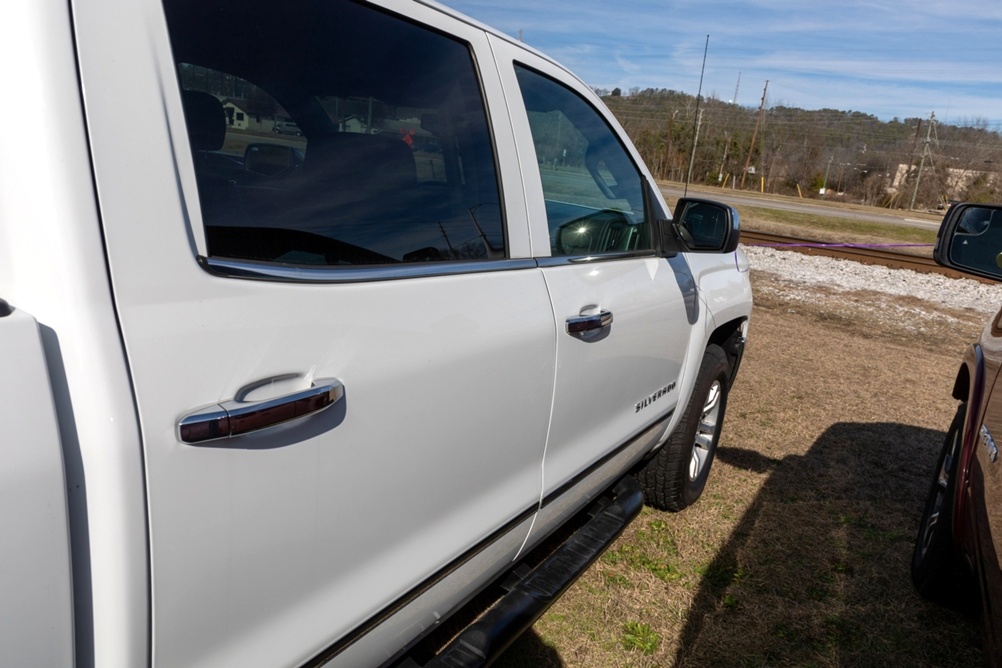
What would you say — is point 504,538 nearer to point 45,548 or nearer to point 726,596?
point 45,548

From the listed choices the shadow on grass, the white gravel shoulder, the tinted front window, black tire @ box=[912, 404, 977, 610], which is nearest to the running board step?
the shadow on grass

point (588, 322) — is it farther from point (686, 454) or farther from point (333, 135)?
point (686, 454)

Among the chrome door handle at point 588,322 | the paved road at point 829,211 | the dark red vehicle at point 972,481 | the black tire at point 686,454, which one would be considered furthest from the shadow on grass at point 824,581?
the paved road at point 829,211

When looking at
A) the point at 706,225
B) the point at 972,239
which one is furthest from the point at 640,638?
the point at 972,239

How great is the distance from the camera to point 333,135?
1573 millimetres

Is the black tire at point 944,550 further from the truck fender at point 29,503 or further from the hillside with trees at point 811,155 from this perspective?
the hillside with trees at point 811,155

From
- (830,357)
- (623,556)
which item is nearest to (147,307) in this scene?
(623,556)

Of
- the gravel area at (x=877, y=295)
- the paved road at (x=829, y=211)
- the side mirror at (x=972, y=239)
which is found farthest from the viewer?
the paved road at (x=829, y=211)

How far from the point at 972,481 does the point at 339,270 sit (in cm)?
212

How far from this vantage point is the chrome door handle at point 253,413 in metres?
1.08

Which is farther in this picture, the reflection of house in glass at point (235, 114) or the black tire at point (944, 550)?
the black tire at point (944, 550)

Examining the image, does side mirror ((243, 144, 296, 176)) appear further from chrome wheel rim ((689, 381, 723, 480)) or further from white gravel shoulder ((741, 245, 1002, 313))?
white gravel shoulder ((741, 245, 1002, 313))

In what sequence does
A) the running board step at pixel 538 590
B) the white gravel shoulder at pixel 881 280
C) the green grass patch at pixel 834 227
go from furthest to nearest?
the green grass patch at pixel 834 227, the white gravel shoulder at pixel 881 280, the running board step at pixel 538 590

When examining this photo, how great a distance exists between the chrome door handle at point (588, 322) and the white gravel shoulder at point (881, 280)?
355 inches
